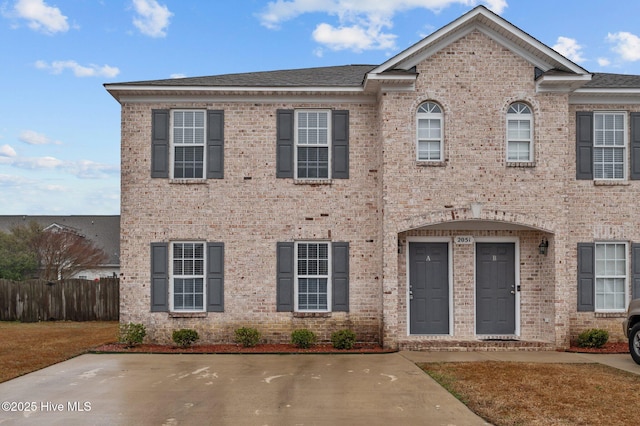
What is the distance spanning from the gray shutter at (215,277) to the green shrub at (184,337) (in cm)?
75

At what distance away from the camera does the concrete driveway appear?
7863 millimetres

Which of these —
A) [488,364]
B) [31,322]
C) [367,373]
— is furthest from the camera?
[31,322]

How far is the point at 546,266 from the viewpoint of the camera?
14305 mm

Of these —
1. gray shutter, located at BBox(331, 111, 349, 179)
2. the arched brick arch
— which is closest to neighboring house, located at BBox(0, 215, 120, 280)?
gray shutter, located at BBox(331, 111, 349, 179)

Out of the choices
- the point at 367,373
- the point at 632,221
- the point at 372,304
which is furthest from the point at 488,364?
the point at 632,221

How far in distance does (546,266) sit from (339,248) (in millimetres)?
4878

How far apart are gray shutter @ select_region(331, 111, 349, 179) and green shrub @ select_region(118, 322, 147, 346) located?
18.9 ft

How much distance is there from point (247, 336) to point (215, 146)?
4568mm

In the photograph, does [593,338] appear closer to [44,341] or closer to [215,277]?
[215,277]

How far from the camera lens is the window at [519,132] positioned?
46.1ft

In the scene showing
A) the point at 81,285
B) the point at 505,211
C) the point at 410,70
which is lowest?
the point at 81,285

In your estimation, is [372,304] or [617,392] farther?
[372,304]

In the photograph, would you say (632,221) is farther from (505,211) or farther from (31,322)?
(31,322)

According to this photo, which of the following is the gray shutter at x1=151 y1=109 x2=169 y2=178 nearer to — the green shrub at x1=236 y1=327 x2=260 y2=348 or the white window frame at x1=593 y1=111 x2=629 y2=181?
the green shrub at x1=236 y1=327 x2=260 y2=348
